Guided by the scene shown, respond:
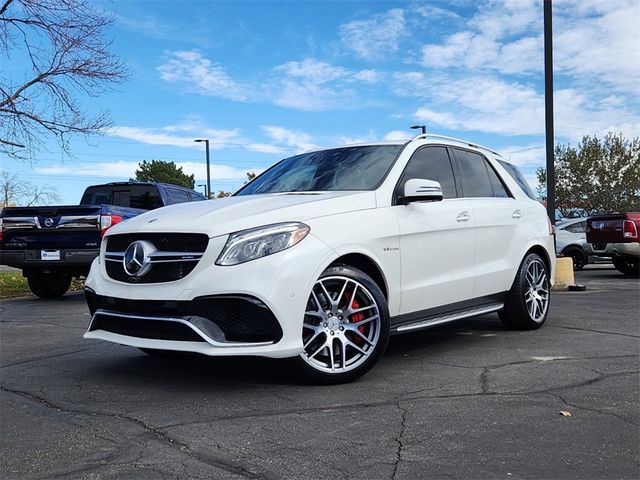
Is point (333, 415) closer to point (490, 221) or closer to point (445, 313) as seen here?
point (445, 313)

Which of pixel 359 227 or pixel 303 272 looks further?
pixel 359 227

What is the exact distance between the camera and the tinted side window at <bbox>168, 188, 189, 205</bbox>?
37.6ft

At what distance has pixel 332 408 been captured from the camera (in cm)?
363

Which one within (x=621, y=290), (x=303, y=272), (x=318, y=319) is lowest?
(x=621, y=290)

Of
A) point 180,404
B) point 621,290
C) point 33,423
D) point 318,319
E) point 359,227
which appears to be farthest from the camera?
point 621,290

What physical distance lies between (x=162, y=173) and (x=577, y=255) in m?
67.4

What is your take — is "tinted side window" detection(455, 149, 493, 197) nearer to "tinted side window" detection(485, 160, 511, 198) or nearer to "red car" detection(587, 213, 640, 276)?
"tinted side window" detection(485, 160, 511, 198)

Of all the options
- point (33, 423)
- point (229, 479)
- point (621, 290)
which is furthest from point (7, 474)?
point (621, 290)

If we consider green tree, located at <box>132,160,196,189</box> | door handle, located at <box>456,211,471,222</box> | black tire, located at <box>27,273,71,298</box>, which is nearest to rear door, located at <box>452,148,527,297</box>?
door handle, located at <box>456,211,471,222</box>

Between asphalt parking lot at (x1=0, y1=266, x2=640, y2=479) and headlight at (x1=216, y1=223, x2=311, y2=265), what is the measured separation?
888 mm

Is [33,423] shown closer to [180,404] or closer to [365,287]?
[180,404]

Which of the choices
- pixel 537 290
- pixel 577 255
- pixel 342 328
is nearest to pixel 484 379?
pixel 342 328

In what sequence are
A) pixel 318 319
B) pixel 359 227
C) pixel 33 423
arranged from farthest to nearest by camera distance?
pixel 359 227, pixel 318 319, pixel 33 423

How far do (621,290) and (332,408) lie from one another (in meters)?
8.52
